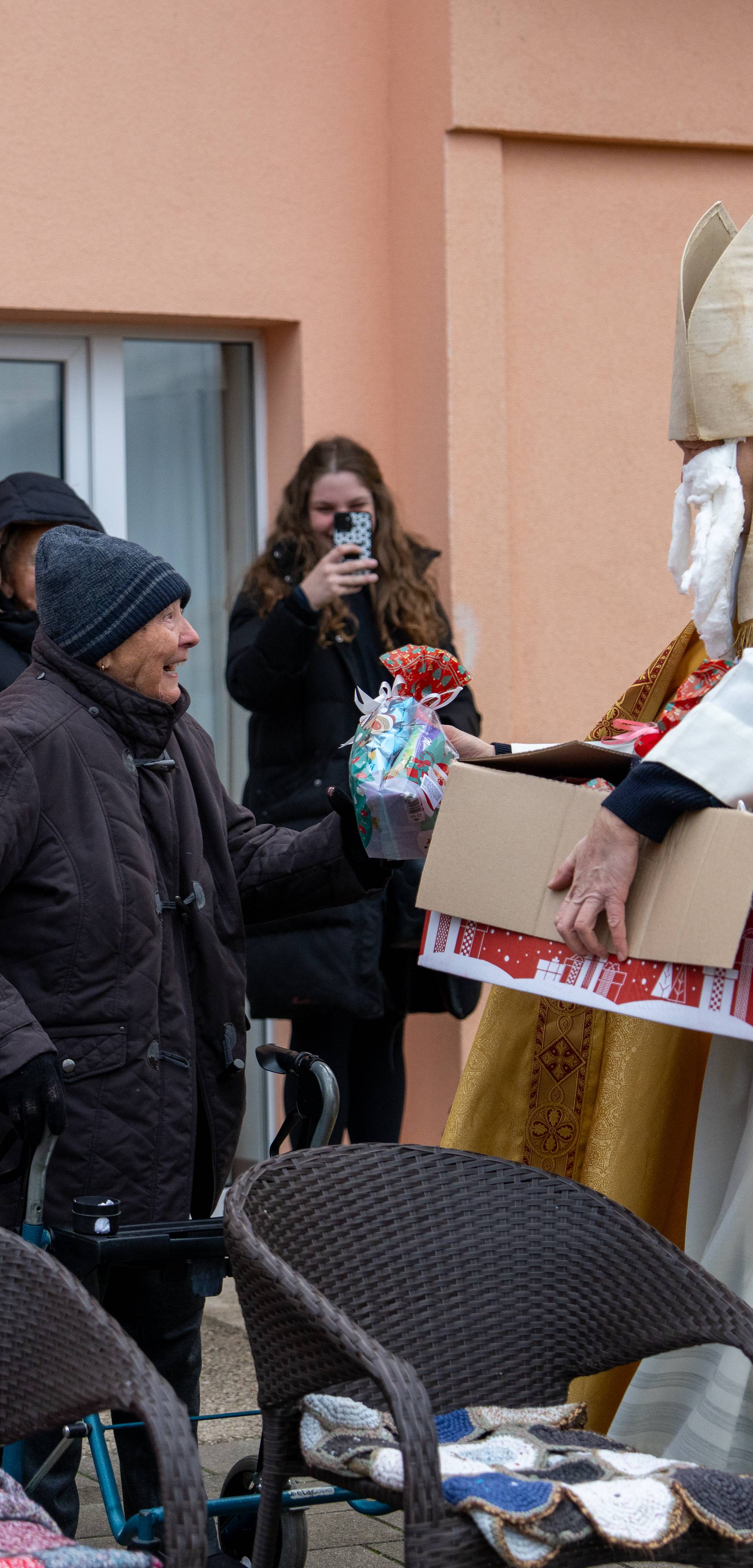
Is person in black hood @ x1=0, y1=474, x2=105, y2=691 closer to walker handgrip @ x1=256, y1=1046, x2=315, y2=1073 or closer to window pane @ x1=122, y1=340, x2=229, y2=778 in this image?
window pane @ x1=122, y1=340, x2=229, y2=778

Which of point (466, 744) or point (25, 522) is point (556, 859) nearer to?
point (466, 744)

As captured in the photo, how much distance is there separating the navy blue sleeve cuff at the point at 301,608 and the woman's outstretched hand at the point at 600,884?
1748mm

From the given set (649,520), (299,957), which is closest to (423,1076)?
(299,957)

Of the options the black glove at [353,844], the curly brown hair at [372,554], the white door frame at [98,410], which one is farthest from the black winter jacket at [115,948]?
the white door frame at [98,410]

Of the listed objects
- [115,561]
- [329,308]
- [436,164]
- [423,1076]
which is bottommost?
[423,1076]

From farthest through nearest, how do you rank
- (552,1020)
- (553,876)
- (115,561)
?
1. (552,1020)
2. (115,561)
3. (553,876)

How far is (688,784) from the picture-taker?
2566 millimetres

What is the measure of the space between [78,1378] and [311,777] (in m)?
2.37

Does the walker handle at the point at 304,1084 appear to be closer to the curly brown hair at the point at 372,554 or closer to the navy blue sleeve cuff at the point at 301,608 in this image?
the navy blue sleeve cuff at the point at 301,608

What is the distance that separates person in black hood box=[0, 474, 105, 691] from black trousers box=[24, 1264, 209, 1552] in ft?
5.60

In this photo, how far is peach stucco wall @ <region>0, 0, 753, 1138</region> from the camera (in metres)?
5.07

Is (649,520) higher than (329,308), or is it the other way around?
(329,308)

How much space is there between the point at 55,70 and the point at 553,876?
3253 millimetres

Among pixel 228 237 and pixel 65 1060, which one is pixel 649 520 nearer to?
pixel 228 237
